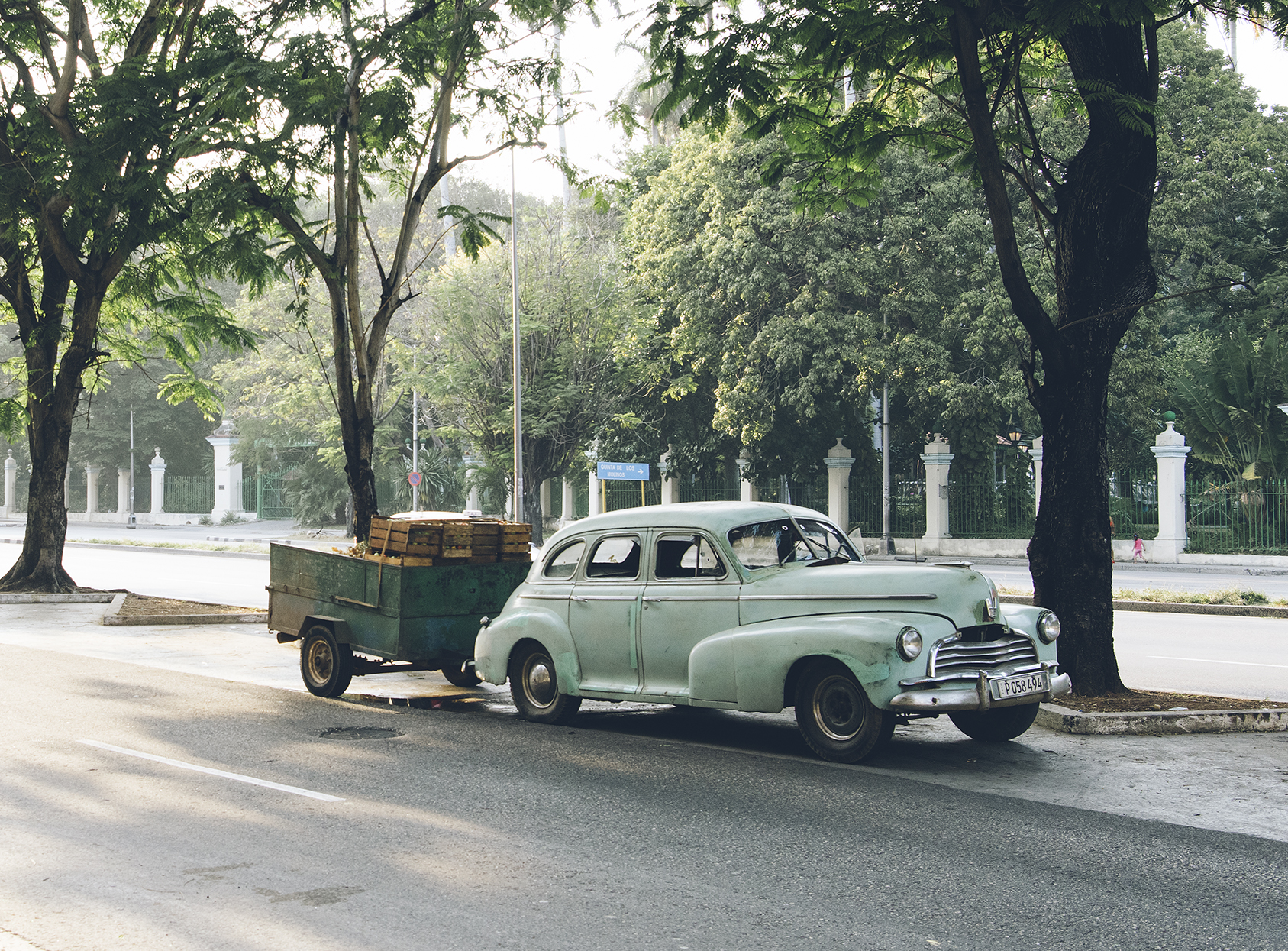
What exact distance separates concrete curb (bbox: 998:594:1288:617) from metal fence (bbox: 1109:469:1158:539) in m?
12.1

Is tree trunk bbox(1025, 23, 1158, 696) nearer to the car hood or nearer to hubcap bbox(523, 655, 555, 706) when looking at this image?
the car hood

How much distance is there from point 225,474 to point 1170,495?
4717 centimetres

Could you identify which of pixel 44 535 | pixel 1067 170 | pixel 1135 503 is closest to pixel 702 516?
pixel 1067 170

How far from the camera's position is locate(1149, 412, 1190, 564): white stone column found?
29797 millimetres

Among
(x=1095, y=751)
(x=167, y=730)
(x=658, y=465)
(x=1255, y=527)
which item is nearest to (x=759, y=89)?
(x=1095, y=751)

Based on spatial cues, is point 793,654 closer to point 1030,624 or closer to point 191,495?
point 1030,624

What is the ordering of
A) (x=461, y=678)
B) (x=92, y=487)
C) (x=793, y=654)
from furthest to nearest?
(x=92, y=487)
(x=461, y=678)
(x=793, y=654)

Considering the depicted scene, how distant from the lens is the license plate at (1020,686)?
23.4ft

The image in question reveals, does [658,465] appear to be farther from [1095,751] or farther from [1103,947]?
[1103,947]

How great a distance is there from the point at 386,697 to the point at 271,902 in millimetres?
6064

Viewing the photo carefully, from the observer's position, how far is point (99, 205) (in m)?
16.3

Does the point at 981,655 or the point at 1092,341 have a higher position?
the point at 1092,341

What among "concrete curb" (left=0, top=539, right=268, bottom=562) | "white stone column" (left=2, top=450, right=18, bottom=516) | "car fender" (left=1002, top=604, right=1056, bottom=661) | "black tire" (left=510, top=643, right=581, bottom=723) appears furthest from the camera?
"white stone column" (left=2, top=450, right=18, bottom=516)

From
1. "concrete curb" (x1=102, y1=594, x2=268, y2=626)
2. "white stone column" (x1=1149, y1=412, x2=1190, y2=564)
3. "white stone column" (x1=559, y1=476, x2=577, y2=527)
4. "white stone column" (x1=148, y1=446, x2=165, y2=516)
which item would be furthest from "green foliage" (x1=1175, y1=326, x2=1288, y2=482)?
"white stone column" (x1=148, y1=446, x2=165, y2=516)
